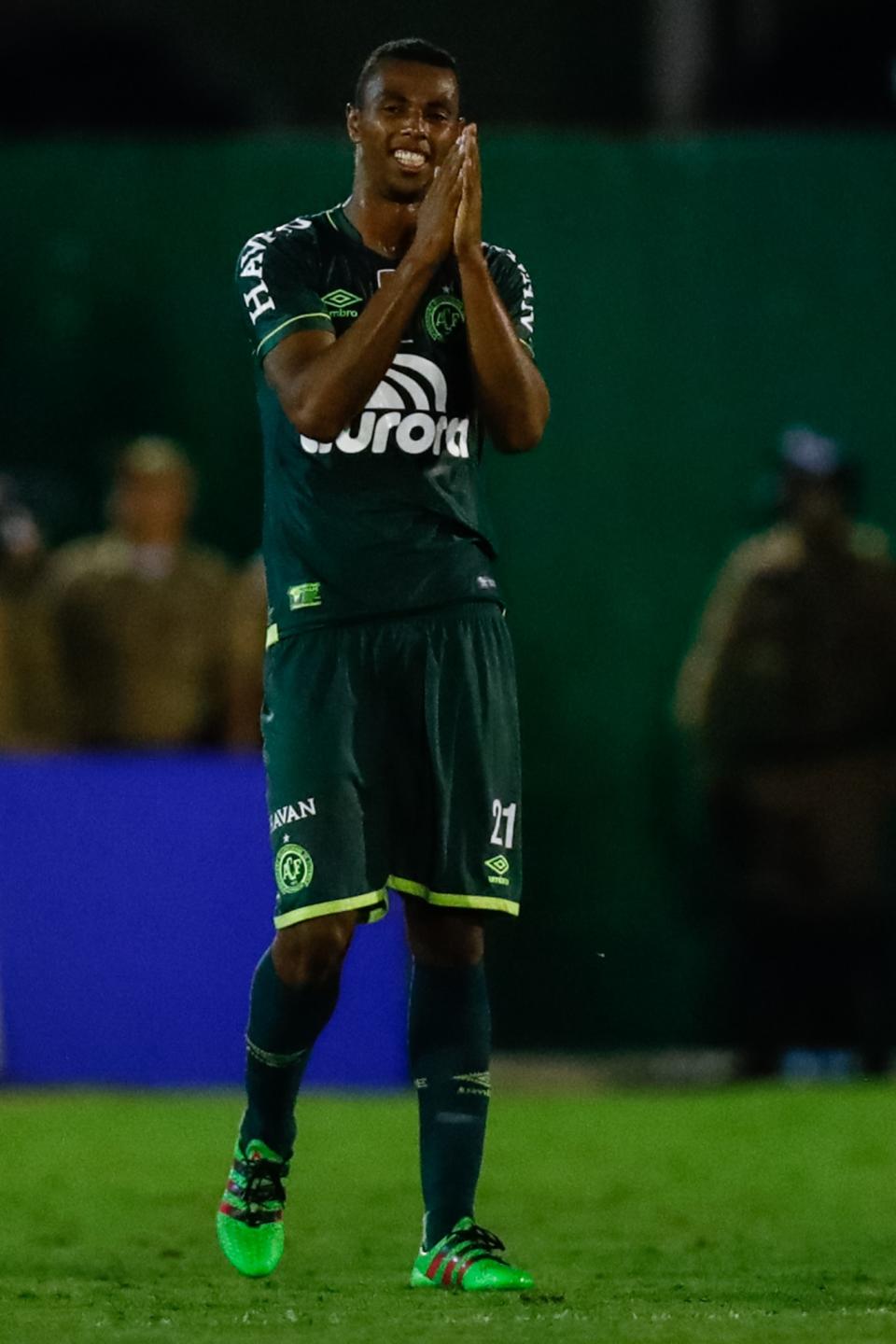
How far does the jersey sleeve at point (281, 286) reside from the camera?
559 centimetres

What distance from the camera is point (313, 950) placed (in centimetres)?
558

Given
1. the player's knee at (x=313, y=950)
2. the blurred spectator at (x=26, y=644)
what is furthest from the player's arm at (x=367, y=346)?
the blurred spectator at (x=26, y=644)

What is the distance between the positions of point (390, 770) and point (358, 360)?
2.71 feet

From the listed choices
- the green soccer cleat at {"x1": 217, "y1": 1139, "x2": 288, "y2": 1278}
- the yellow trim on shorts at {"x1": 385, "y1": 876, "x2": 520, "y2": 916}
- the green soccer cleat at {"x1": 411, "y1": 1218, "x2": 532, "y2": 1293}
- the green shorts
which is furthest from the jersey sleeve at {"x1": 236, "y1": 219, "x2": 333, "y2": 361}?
the green soccer cleat at {"x1": 411, "y1": 1218, "x2": 532, "y2": 1293}

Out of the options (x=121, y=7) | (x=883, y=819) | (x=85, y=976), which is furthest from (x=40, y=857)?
(x=121, y=7)

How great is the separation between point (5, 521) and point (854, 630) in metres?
3.24

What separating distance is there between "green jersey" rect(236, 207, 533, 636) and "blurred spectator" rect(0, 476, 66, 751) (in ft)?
16.6

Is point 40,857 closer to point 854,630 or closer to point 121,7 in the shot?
point 854,630

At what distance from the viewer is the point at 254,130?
11844 millimetres

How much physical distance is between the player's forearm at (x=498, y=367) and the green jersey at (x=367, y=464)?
5.4 inches

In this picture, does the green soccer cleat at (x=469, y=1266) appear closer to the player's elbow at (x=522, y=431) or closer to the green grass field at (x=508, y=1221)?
the green grass field at (x=508, y=1221)

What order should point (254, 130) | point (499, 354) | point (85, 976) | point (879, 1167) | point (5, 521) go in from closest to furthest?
point (499, 354) < point (879, 1167) < point (85, 976) < point (5, 521) < point (254, 130)

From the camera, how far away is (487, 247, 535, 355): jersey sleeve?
19.0 feet

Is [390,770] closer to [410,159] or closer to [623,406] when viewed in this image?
[410,159]
